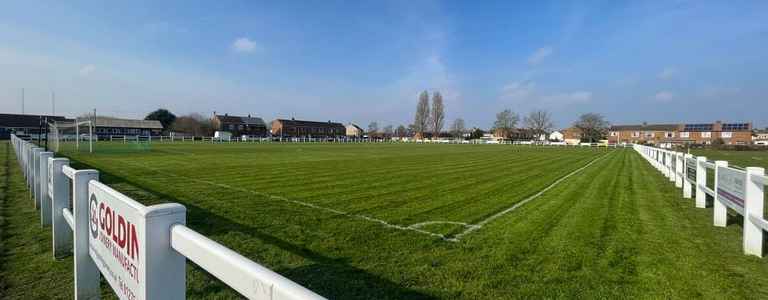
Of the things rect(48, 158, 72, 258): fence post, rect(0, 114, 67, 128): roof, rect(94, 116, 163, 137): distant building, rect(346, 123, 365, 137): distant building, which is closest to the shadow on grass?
rect(48, 158, 72, 258): fence post

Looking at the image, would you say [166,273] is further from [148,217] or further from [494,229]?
[494,229]

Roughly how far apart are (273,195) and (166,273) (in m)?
7.69

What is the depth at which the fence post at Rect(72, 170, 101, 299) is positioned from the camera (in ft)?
10.9

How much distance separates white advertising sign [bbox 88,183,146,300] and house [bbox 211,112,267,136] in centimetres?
10954

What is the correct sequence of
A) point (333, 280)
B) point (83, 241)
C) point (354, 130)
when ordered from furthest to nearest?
point (354, 130) < point (333, 280) < point (83, 241)

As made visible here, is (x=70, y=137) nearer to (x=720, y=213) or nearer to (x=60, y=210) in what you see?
(x=60, y=210)

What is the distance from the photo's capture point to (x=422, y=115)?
391ft

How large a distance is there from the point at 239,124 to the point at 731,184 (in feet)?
391

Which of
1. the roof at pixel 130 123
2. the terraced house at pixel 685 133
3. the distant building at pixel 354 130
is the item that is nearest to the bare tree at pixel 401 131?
the distant building at pixel 354 130

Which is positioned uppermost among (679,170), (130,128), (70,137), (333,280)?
(130,128)

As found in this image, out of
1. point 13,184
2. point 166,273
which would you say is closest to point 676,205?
point 166,273

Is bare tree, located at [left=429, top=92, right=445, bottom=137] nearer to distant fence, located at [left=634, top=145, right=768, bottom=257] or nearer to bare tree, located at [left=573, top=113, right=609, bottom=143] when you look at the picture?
bare tree, located at [left=573, top=113, right=609, bottom=143]

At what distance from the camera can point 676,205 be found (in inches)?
369

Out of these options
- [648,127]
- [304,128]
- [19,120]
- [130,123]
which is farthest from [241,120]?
[648,127]
